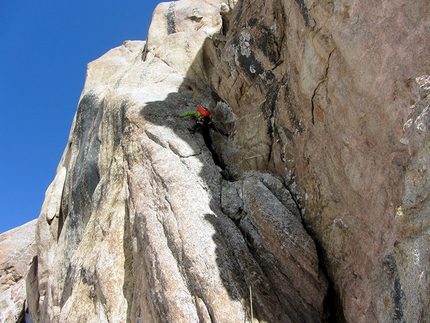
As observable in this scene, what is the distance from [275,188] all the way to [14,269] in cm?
2024

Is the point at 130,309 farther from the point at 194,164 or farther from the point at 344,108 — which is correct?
the point at 344,108

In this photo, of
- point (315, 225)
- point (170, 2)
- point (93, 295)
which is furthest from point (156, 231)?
point (170, 2)

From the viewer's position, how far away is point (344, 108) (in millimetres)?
10125

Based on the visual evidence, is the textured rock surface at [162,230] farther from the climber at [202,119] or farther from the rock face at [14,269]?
the rock face at [14,269]

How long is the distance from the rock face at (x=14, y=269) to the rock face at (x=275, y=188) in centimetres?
757

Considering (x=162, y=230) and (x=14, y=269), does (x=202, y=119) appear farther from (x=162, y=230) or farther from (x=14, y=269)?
(x=14, y=269)

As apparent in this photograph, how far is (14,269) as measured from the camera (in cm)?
2583

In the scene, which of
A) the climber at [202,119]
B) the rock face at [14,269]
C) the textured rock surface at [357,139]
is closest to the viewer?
the textured rock surface at [357,139]

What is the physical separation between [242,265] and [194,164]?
449cm

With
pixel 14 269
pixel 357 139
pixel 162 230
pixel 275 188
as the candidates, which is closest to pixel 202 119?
pixel 275 188

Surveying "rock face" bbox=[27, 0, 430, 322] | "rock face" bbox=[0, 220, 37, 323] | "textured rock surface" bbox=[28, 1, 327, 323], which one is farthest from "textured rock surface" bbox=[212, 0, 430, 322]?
"rock face" bbox=[0, 220, 37, 323]

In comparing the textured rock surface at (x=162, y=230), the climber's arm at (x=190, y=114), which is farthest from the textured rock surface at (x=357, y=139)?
the climber's arm at (x=190, y=114)

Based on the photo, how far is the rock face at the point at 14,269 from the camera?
24.0 m

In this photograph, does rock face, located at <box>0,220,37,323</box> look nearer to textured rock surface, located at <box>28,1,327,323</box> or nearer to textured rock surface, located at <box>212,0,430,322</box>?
textured rock surface, located at <box>28,1,327,323</box>
